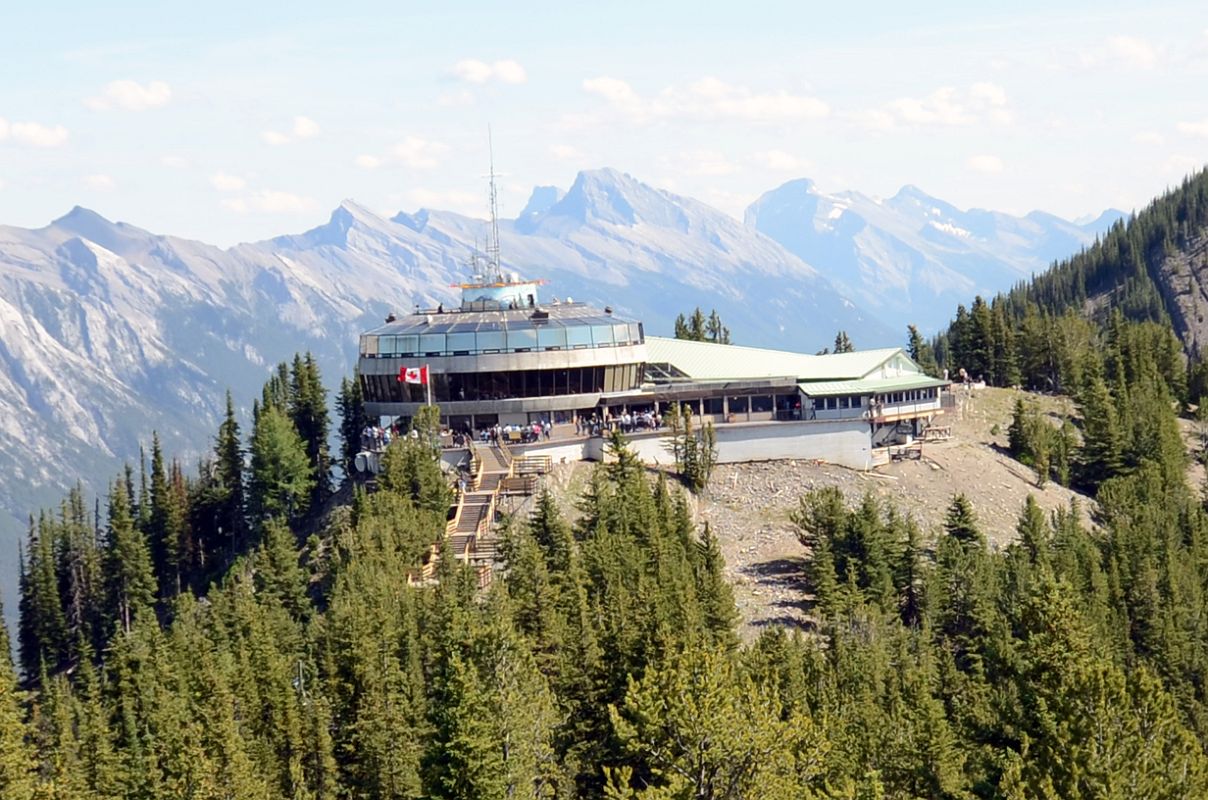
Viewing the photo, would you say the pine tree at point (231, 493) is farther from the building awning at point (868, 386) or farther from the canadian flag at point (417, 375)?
the building awning at point (868, 386)

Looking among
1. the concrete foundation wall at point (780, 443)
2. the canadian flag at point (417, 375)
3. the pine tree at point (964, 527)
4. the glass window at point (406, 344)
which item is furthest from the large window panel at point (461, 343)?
the pine tree at point (964, 527)

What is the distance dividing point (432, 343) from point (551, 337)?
738 centimetres

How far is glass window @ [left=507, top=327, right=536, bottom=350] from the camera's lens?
110250 mm

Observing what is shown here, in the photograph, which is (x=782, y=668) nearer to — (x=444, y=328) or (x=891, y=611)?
(x=891, y=611)

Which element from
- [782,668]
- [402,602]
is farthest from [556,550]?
[782,668]

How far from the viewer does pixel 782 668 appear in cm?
7425

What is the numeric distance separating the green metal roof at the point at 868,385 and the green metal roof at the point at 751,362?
1.22 metres

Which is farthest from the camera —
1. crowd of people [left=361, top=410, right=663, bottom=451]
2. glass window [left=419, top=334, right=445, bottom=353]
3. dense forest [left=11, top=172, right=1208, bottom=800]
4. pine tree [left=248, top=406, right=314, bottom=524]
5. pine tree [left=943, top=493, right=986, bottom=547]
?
pine tree [left=248, top=406, right=314, bottom=524]

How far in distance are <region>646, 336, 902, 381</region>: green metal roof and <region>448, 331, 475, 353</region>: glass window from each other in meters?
12.5

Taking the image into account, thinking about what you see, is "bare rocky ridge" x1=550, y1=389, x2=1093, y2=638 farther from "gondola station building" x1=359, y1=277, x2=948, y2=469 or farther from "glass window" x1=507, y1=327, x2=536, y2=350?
"glass window" x1=507, y1=327, x2=536, y2=350

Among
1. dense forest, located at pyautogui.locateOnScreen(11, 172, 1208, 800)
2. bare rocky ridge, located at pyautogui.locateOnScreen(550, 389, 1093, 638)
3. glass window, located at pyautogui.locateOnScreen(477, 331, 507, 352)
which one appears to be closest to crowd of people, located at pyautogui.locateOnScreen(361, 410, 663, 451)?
bare rocky ridge, located at pyautogui.locateOnScreen(550, 389, 1093, 638)

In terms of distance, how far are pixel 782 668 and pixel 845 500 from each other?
31.5 meters

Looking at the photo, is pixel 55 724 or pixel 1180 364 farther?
pixel 1180 364

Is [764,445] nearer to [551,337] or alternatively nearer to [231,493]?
[551,337]
